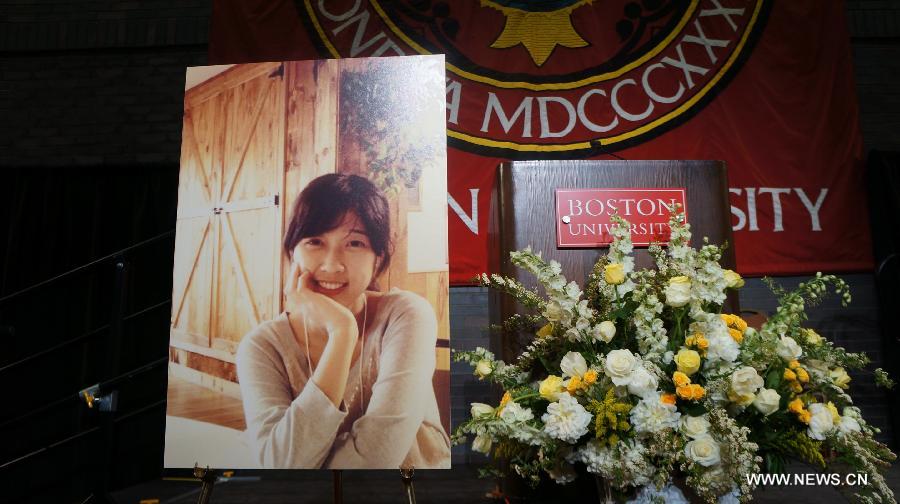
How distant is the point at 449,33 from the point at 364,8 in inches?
23.7

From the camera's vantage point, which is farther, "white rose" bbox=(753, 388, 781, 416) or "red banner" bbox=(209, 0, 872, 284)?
"red banner" bbox=(209, 0, 872, 284)

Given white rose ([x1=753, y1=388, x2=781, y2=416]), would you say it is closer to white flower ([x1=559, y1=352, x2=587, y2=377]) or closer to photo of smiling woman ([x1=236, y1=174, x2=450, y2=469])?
white flower ([x1=559, y1=352, x2=587, y2=377])

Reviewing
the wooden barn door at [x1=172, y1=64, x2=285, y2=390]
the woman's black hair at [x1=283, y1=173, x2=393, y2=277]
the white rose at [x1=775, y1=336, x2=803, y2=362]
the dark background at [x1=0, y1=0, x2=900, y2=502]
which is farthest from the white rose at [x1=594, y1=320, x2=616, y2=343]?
the dark background at [x1=0, y1=0, x2=900, y2=502]

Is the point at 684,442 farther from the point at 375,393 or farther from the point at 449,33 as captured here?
the point at 449,33

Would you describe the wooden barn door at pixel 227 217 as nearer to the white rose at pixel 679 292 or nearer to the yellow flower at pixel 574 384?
the yellow flower at pixel 574 384

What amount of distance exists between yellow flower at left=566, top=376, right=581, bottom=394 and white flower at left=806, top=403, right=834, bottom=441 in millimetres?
454

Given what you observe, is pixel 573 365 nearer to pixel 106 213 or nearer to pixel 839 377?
pixel 839 377

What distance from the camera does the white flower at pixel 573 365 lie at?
1.24 metres

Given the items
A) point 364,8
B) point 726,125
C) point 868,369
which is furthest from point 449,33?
point 868,369

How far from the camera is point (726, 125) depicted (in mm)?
3783

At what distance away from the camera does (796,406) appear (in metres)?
1.19

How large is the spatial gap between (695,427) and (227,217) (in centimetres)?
123

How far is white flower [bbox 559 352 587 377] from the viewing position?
1243mm

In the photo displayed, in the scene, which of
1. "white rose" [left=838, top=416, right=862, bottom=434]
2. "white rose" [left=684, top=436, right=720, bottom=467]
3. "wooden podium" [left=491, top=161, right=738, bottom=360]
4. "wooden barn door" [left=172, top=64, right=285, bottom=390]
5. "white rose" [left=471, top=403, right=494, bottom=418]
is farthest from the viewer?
"wooden barn door" [left=172, top=64, right=285, bottom=390]
